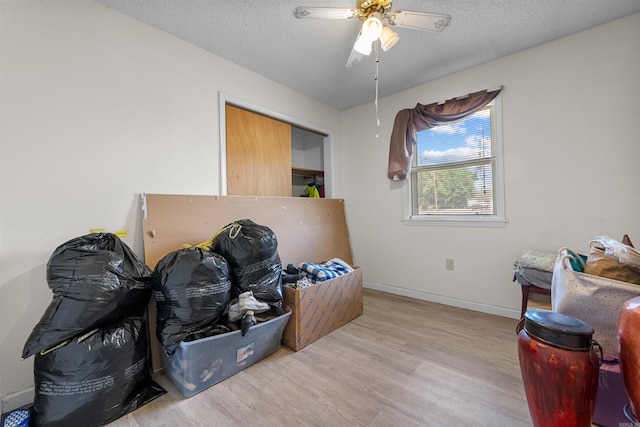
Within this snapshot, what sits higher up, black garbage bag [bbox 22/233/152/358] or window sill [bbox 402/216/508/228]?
window sill [bbox 402/216/508/228]

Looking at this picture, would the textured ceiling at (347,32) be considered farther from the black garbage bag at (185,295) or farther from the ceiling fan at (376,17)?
the black garbage bag at (185,295)

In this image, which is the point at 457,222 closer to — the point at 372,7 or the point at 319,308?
the point at 319,308

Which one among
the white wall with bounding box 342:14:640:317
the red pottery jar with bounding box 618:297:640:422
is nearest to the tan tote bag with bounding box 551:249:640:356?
the red pottery jar with bounding box 618:297:640:422

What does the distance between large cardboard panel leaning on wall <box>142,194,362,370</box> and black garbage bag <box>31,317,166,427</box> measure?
1.39 feet

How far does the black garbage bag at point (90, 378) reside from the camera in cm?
118

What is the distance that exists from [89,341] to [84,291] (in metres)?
0.24

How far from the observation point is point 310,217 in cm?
307

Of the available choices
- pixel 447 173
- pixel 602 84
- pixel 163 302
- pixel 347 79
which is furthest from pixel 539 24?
pixel 163 302

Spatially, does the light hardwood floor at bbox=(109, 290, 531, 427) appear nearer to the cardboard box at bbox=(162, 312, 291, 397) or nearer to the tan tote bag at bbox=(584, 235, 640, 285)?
the cardboard box at bbox=(162, 312, 291, 397)

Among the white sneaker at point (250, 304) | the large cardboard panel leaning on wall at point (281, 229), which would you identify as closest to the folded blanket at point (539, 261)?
the large cardboard panel leaning on wall at point (281, 229)

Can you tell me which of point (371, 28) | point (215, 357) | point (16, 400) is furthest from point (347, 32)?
point (16, 400)

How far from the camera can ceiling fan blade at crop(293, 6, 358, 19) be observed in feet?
4.91

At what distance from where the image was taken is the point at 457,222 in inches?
109

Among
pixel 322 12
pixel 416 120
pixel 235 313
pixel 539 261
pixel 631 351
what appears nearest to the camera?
pixel 631 351
